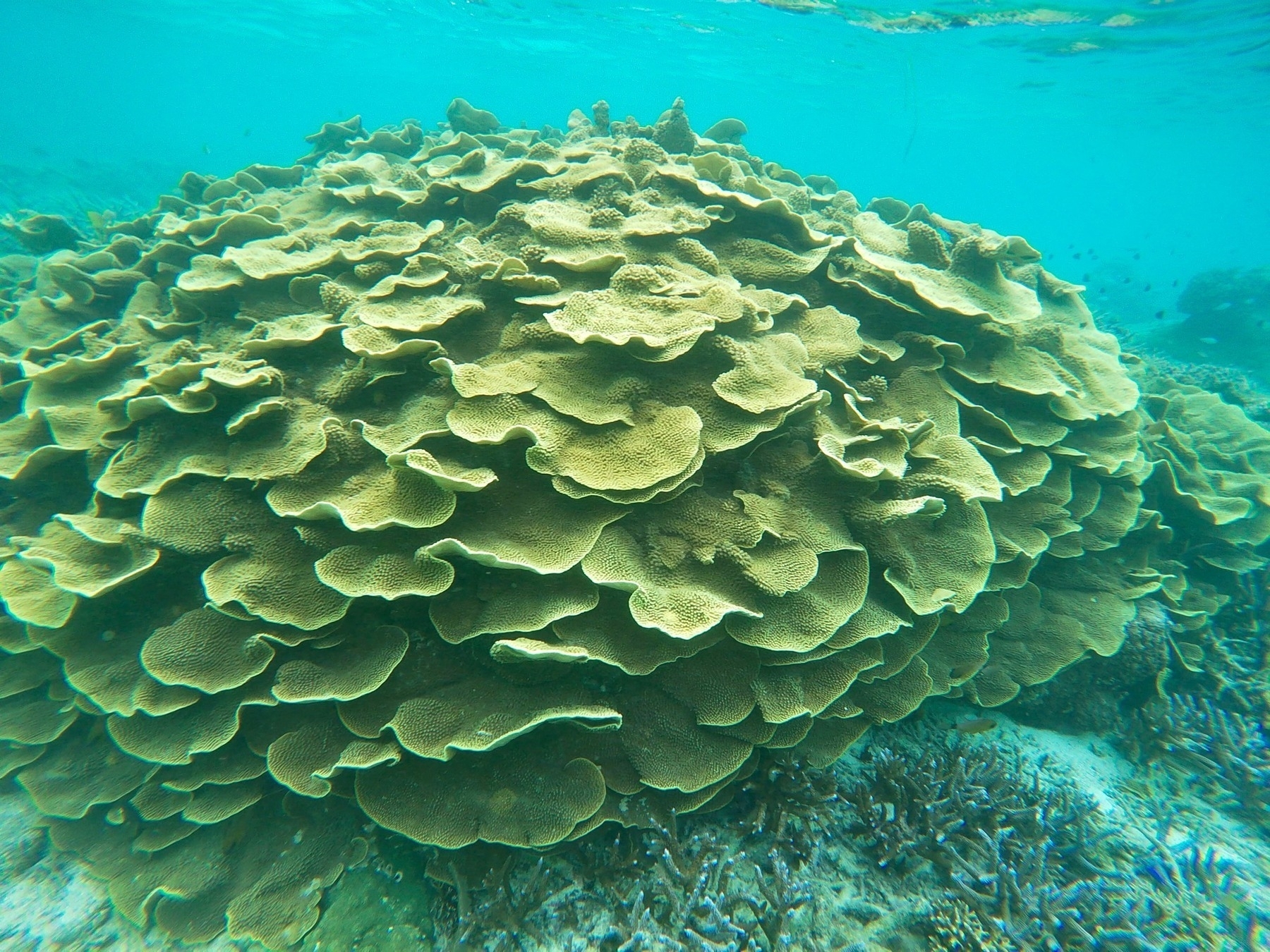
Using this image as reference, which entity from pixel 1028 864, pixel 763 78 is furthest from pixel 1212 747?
Answer: pixel 763 78

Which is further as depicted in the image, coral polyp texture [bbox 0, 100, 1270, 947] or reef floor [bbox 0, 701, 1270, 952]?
reef floor [bbox 0, 701, 1270, 952]

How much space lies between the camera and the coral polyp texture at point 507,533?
296 centimetres

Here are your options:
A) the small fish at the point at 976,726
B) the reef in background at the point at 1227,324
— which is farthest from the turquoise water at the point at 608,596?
the reef in background at the point at 1227,324

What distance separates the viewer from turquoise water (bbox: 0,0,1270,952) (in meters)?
3.03

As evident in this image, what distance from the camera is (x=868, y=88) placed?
137 ft

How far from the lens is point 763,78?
138 feet

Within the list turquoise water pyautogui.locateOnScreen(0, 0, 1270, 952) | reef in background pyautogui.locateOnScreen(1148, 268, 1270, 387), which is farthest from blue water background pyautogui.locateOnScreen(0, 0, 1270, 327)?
turquoise water pyautogui.locateOnScreen(0, 0, 1270, 952)

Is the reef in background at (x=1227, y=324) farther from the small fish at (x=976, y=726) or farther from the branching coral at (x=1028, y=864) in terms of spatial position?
the small fish at (x=976, y=726)

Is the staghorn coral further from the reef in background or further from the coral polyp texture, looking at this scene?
the reef in background

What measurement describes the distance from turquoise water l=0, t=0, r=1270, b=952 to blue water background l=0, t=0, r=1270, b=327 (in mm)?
21664

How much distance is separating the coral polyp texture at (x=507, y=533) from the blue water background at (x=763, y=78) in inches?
856

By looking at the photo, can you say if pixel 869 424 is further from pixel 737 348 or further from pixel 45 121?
pixel 45 121

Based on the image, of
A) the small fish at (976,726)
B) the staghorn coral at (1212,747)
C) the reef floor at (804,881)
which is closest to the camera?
the reef floor at (804,881)

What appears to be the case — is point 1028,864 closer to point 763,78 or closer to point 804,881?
point 804,881
